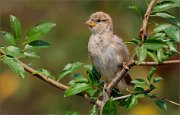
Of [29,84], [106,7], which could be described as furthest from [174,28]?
[29,84]

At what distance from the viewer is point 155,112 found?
5.36m

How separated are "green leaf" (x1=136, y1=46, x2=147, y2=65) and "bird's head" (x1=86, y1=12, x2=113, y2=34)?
150 centimetres

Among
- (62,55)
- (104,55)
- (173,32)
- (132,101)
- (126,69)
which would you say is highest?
(173,32)

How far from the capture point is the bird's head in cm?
372

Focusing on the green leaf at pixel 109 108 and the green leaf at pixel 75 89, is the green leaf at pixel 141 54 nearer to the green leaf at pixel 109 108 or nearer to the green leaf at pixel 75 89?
the green leaf at pixel 109 108

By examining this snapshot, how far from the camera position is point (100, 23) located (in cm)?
372

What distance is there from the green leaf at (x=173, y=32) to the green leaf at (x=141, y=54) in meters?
0.12

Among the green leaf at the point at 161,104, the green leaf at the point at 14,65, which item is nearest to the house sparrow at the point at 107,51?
the green leaf at the point at 161,104

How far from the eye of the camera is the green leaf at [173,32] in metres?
2.18

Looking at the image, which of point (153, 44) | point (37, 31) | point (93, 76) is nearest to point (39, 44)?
point (37, 31)

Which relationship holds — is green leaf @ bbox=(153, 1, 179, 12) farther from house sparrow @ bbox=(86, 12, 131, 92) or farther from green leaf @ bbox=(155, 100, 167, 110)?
house sparrow @ bbox=(86, 12, 131, 92)

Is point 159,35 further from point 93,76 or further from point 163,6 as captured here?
point 93,76

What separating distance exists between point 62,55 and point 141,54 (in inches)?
149

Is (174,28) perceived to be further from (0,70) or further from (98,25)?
(0,70)
